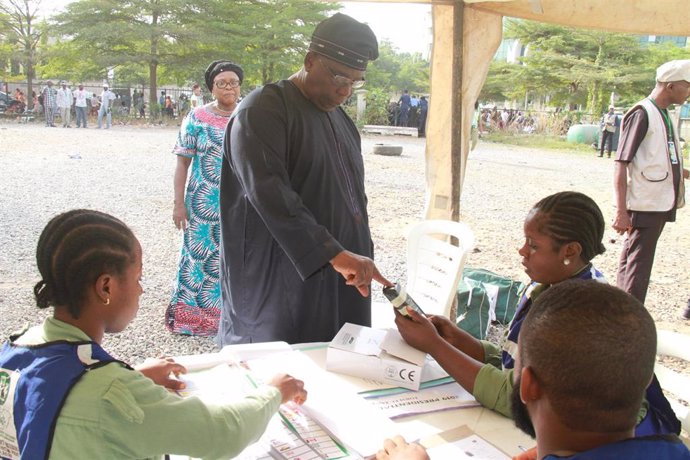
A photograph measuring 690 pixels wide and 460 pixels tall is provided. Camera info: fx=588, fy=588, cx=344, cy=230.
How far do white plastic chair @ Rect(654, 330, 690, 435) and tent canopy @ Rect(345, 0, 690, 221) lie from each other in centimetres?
166

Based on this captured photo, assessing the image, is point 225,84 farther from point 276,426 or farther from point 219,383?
point 276,426

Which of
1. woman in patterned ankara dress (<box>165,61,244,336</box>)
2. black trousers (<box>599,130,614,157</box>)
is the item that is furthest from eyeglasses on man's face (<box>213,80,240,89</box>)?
black trousers (<box>599,130,614,157</box>)

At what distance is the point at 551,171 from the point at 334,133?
12.7m

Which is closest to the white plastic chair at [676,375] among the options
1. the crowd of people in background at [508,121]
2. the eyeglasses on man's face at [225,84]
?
the eyeglasses on man's face at [225,84]

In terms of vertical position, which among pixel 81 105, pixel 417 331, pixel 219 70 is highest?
pixel 81 105

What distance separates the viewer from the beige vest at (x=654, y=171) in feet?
12.3

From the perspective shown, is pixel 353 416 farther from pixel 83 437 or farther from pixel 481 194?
pixel 481 194

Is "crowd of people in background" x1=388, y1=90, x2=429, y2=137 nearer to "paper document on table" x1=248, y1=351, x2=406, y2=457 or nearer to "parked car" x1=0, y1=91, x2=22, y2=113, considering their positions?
"parked car" x1=0, y1=91, x2=22, y2=113

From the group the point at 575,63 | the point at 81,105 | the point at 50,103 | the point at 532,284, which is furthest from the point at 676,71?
the point at 575,63

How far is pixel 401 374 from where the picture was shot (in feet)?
5.13

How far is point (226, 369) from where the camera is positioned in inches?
62.3

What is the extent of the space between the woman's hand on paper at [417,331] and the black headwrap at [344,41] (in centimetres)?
87

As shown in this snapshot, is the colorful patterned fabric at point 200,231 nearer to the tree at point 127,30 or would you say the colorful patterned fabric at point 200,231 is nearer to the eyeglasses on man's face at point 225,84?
the eyeglasses on man's face at point 225,84

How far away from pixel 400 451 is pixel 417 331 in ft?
1.50
